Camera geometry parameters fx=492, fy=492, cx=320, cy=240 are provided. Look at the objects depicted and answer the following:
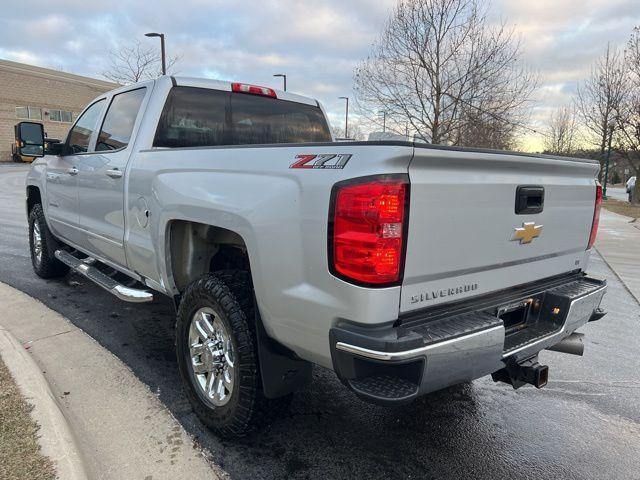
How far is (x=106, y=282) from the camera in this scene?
12.9ft

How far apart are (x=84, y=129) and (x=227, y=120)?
1805 mm

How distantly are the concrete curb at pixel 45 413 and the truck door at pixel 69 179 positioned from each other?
4.41 ft

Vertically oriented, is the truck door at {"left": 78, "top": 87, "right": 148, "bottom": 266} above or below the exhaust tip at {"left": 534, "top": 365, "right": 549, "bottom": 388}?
above

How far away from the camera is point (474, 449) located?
2.84 metres

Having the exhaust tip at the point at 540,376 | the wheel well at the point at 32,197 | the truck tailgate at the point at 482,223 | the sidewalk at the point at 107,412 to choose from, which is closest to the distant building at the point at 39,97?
the wheel well at the point at 32,197

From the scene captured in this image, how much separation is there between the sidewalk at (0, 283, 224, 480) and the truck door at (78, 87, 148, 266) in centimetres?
77

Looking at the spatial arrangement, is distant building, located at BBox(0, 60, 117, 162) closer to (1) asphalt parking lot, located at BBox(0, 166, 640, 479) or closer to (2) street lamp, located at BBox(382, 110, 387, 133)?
(2) street lamp, located at BBox(382, 110, 387, 133)

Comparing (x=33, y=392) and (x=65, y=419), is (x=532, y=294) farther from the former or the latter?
(x=33, y=392)

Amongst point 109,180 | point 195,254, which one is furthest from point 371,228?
point 109,180

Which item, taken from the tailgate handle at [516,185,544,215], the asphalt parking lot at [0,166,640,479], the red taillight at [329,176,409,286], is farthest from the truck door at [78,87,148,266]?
the tailgate handle at [516,185,544,215]

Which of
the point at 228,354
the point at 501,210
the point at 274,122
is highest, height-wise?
the point at 274,122

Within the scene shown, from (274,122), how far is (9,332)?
9.32 feet

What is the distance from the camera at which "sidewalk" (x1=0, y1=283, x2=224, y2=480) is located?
8.25ft

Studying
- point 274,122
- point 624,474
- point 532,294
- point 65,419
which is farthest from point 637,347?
point 65,419
